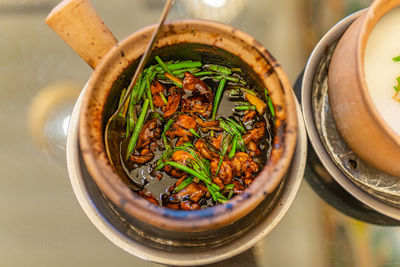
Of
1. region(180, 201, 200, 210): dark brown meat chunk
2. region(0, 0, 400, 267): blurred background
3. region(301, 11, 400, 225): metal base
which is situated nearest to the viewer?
region(180, 201, 200, 210): dark brown meat chunk

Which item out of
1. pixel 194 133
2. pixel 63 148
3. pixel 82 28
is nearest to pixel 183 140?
pixel 194 133

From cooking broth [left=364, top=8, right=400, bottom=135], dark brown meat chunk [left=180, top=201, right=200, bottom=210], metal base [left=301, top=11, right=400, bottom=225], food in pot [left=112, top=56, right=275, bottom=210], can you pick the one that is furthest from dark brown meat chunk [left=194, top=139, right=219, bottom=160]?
cooking broth [left=364, top=8, right=400, bottom=135]

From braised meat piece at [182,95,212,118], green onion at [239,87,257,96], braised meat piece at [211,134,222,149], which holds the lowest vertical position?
braised meat piece at [211,134,222,149]

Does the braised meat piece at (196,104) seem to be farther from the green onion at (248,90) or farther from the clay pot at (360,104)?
the clay pot at (360,104)

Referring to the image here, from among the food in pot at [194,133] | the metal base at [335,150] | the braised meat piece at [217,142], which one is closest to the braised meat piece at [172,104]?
the food in pot at [194,133]

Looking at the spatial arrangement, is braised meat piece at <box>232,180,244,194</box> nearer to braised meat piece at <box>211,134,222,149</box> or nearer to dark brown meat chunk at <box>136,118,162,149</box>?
braised meat piece at <box>211,134,222,149</box>

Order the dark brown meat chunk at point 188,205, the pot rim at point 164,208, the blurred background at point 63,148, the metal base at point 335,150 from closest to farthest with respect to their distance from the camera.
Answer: the pot rim at point 164,208 → the dark brown meat chunk at point 188,205 → the metal base at point 335,150 → the blurred background at point 63,148

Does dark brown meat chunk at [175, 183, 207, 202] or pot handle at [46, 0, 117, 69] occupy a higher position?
pot handle at [46, 0, 117, 69]
